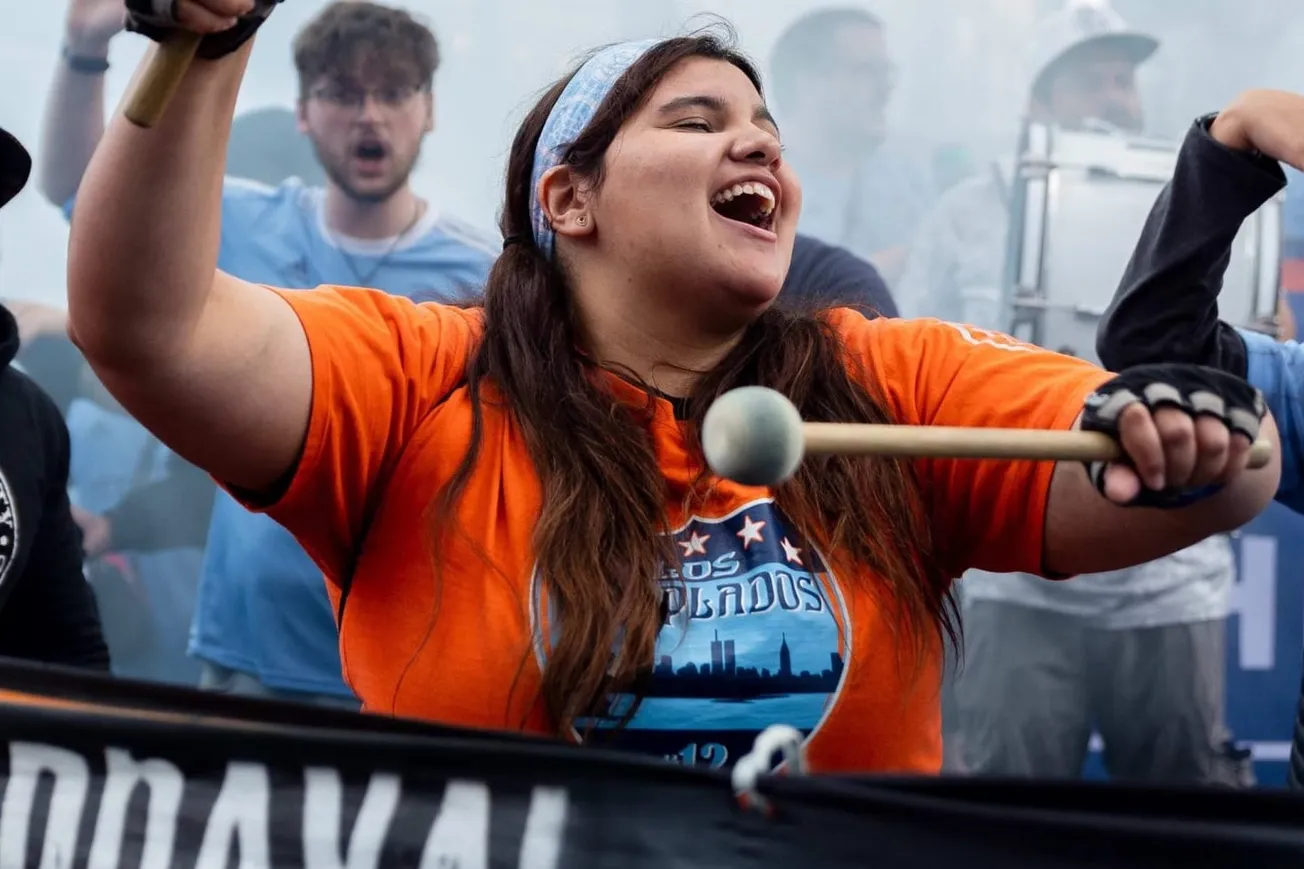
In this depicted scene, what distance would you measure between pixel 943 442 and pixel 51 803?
75cm

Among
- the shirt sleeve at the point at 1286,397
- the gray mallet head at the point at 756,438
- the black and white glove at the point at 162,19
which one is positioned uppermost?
the black and white glove at the point at 162,19

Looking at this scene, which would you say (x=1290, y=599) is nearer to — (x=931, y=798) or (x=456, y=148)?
(x=456, y=148)

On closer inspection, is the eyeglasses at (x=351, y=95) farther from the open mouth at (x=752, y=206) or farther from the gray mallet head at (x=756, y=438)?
the gray mallet head at (x=756, y=438)

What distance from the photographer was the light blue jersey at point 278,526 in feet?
10.0

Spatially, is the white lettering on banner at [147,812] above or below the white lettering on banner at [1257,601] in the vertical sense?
below

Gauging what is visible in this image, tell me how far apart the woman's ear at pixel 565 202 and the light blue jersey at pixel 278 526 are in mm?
1294

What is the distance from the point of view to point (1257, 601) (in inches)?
131

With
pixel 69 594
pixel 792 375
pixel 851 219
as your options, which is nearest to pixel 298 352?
pixel 792 375

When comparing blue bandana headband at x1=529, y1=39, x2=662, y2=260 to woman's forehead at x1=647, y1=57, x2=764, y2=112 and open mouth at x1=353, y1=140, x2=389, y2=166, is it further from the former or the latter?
open mouth at x1=353, y1=140, x2=389, y2=166

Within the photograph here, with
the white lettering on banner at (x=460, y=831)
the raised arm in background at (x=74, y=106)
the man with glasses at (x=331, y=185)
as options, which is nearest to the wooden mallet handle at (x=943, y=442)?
the white lettering on banner at (x=460, y=831)

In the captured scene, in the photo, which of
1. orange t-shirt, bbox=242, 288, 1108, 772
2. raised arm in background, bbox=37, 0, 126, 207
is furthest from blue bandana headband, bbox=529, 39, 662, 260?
raised arm in background, bbox=37, 0, 126, 207

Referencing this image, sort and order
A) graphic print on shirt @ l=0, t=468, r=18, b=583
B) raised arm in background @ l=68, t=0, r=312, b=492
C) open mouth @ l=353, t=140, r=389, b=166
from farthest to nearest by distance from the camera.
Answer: open mouth @ l=353, t=140, r=389, b=166 → graphic print on shirt @ l=0, t=468, r=18, b=583 → raised arm in background @ l=68, t=0, r=312, b=492

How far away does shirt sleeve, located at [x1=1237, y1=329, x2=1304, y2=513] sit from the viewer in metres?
1.94

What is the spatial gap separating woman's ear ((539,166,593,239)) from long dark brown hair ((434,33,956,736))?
23 millimetres
